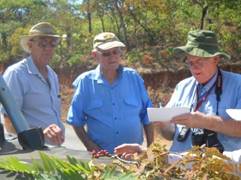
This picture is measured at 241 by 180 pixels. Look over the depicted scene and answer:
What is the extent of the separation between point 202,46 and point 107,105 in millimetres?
1123

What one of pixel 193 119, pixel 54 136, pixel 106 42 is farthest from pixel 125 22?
pixel 193 119

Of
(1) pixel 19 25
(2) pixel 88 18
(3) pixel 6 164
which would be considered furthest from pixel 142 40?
(3) pixel 6 164

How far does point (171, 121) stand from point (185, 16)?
1700 cm

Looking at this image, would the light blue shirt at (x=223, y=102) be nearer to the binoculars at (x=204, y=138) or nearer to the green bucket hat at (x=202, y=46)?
the binoculars at (x=204, y=138)

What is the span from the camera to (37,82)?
4781 millimetres

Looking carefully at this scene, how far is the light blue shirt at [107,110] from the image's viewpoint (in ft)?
15.5

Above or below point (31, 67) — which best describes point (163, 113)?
below

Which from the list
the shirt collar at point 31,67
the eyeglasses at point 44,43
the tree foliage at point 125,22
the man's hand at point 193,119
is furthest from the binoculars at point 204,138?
A: the tree foliage at point 125,22

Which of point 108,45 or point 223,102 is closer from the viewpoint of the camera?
point 223,102

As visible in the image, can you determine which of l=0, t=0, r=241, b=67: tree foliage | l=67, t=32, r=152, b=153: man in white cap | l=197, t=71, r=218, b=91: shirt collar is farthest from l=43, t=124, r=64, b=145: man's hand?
l=0, t=0, r=241, b=67: tree foliage

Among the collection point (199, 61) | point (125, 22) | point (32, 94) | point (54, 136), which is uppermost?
point (199, 61)

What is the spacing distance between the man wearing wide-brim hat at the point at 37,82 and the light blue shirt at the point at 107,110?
21cm

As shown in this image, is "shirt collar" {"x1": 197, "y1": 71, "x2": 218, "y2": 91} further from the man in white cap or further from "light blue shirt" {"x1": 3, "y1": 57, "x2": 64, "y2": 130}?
"light blue shirt" {"x1": 3, "y1": 57, "x2": 64, "y2": 130}

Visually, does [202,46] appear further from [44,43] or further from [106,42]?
[44,43]
